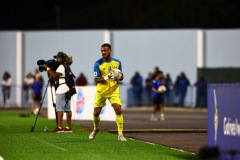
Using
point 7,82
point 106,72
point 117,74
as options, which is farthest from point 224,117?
point 7,82

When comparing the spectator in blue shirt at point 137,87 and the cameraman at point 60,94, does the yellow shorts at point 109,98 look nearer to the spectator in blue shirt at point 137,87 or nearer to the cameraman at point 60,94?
the cameraman at point 60,94

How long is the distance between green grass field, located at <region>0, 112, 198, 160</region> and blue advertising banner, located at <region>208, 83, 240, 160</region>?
3.41 ft

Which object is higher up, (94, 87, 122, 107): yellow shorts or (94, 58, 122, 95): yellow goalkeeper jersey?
(94, 58, 122, 95): yellow goalkeeper jersey

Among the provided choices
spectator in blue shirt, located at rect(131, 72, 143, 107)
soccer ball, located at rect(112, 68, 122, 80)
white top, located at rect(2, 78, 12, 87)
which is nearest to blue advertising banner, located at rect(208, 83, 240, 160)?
soccer ball, located at rect(112, 68, 122, 80)

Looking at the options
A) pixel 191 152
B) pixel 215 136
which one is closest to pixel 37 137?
pixel 191 152

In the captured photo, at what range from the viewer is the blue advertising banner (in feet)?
50.3

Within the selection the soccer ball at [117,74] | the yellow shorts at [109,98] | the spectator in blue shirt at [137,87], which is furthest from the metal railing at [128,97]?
the soccer ball at [117,74]

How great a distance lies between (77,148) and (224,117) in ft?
14.4

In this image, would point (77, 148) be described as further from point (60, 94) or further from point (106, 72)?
point (60, 94)

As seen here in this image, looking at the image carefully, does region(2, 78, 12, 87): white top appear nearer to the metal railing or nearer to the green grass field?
the metal railing

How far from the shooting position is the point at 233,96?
15.5m

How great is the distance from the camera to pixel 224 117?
15.9 metres

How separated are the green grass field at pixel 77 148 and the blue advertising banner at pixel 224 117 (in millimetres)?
1038

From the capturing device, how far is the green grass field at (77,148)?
17.4 m
